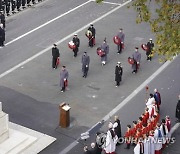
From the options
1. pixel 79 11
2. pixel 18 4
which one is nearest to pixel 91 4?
pixel 79 11

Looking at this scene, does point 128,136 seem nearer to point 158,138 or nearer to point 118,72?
point 158,138

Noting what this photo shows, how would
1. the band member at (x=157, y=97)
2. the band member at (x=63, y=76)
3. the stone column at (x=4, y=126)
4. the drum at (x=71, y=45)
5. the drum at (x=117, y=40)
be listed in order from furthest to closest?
the drum at (x=117, y=40) → the drum at (x=71, y=45) → the band member at (x=63, y=76) → the band member at (x=157, y=97) → the stone column at (x=4, y=126)

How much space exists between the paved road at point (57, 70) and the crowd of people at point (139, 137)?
1660 mm

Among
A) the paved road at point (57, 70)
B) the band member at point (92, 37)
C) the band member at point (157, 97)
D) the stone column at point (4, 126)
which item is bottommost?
the paved road at point (57, 70)

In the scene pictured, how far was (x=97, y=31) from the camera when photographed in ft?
95.7

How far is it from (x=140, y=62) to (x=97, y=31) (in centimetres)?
458

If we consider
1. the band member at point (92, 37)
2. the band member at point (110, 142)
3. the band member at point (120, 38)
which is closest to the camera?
the band member at point (110, 142)

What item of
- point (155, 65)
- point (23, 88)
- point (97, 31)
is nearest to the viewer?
point (23, 88)

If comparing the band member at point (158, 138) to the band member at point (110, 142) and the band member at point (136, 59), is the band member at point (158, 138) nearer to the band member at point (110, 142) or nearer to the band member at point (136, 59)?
the band member at point (110, 142)

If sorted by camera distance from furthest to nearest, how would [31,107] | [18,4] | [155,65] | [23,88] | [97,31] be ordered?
[18,4], [97,31], [155,65], [23,88], [31,107]

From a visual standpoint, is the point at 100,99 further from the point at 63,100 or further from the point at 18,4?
the point at 18,4

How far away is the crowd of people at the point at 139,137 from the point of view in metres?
17.4

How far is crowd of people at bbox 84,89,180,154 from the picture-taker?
17438 mm

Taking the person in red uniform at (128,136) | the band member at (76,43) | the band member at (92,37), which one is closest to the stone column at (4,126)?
the person in red uniform at (128,136)
